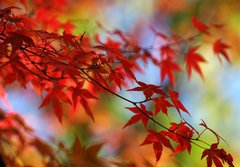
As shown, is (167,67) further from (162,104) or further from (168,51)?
(162,104)

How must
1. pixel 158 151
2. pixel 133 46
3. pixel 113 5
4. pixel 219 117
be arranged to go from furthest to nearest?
1. pixel 113 5
2. pixel 219 117
3. pixel 133 46
4. pixel 158 151

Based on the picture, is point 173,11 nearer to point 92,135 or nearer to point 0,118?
point 92,135

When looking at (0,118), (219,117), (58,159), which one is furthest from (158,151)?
(219,117)

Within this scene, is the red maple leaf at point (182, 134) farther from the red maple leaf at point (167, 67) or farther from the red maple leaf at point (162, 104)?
the red maple leaf at point (167, 67)

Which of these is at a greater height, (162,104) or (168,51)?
(168,51)

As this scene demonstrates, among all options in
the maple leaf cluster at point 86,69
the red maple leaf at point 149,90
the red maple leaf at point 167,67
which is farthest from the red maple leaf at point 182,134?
the red maple leaf at point 167,67

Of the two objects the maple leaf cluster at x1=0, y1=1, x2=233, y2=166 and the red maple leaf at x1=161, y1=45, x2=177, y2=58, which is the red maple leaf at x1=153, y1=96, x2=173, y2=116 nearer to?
the maple leaf cluster at x1=0, y1=1, x2=233, y2=166

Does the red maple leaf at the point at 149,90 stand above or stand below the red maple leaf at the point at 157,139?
above

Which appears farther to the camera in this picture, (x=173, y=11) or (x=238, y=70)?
(x=173, y=11)

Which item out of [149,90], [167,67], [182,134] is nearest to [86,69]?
[149,90]

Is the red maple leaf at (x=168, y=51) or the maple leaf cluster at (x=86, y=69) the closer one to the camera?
the maple leaf cluster at (x=86, y=69)

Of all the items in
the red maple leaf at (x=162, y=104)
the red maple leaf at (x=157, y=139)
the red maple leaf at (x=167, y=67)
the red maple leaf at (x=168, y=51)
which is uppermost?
the red maple leaf at (x=168, y=51)
